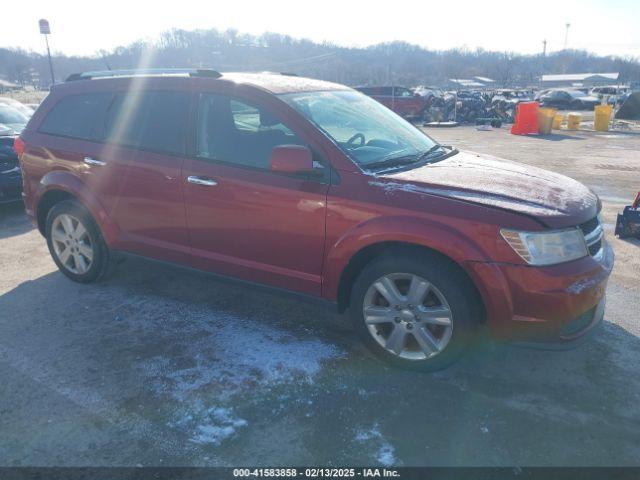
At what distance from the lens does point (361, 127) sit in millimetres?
3914

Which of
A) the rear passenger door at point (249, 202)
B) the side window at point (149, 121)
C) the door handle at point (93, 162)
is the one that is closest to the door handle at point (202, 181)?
the rear passenger door at point (249, 202)

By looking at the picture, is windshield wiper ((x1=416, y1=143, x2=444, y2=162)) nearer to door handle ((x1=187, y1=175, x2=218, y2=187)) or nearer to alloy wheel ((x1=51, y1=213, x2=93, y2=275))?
door handle ((x1=187, y1=175, x2=218, y2=187))

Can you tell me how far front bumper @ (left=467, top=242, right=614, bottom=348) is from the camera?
111 inches

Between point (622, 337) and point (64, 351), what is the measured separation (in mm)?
3966

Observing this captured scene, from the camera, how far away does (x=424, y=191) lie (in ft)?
10.1

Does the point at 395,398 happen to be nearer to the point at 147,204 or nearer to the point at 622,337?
the point at 622,337

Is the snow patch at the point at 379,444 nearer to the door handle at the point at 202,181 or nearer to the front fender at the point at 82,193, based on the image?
the door handle at the point at 202,181

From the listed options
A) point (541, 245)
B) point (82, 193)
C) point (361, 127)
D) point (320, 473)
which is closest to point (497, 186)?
point (541, 245)

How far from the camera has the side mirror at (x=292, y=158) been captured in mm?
3195

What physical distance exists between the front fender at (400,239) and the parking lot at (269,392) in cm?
63

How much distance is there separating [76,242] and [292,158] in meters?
2.55

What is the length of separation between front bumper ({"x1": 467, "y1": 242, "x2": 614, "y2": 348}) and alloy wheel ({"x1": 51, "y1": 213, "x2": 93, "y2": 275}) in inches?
134

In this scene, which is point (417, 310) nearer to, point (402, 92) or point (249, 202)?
point (249, 202)

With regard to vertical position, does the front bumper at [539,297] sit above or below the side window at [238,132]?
Answer: below
